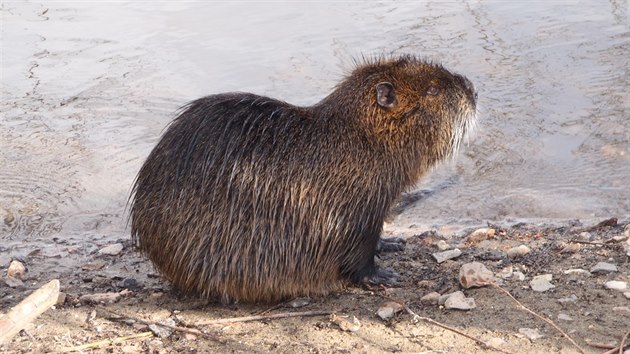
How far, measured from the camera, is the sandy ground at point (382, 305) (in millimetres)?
2938

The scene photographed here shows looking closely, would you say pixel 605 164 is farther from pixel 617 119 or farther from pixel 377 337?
pixel 377 337

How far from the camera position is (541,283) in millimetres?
3326

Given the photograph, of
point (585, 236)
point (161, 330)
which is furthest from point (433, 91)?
point (161, 330)

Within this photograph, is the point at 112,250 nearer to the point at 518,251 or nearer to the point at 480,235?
the point at 480,235

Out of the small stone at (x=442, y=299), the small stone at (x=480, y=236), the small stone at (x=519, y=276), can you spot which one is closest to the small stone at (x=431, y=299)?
the small stone at (x=442, y=299)

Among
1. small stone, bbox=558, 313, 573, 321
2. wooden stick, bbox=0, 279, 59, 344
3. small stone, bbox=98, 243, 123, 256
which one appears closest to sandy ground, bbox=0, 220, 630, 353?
small stone, bbox=558, 313, 573, 321

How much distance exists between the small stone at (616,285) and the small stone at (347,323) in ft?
3.10

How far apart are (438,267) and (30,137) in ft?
9.75

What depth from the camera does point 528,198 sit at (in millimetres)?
4742

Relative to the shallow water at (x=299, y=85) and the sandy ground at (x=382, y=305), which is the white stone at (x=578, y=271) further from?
the shallow water at (x=299, y=85)

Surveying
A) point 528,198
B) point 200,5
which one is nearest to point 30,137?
point 200,5

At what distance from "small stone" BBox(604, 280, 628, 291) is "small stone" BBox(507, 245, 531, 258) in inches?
19.0

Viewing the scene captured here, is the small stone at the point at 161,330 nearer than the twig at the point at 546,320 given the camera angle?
No

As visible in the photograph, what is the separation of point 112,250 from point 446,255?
1.53 metres
